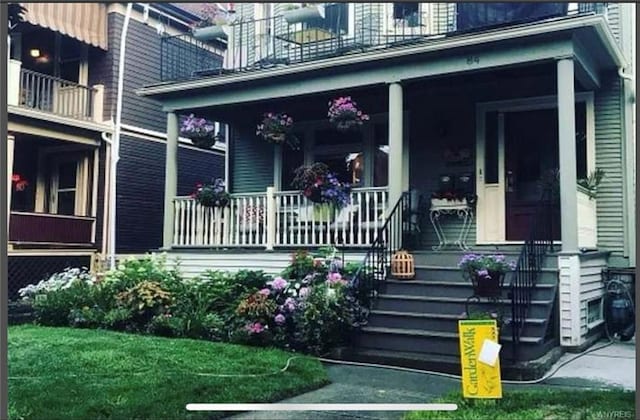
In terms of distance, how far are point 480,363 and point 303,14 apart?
5321 millimetres

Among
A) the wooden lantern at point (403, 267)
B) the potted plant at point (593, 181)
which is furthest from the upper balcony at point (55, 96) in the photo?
the potted plant at point (593, 181)

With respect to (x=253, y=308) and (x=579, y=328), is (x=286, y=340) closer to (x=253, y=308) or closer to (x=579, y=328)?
(x=253, y=308)

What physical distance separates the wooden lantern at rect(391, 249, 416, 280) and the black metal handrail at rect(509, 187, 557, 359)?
1.13m

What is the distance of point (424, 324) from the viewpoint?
5789 mm

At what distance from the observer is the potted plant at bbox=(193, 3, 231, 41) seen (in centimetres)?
880

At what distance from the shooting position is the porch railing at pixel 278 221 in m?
7.59

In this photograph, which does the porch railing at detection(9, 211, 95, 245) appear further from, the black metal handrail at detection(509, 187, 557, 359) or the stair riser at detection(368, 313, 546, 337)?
the black metal handrail at detection(509, 187, 557, 359)

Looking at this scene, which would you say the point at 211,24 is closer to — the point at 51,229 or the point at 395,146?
the point at 395,146

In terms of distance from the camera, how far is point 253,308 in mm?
6246

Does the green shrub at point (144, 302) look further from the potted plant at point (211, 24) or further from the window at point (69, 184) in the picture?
the potted plant at point (211, 24)

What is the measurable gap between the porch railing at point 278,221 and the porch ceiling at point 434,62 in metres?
1.32

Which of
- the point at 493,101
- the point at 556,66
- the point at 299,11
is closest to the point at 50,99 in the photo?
the point at 299,11

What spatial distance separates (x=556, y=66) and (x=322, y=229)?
3.10 metres

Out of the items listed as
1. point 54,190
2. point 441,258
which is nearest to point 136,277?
point 441,258
